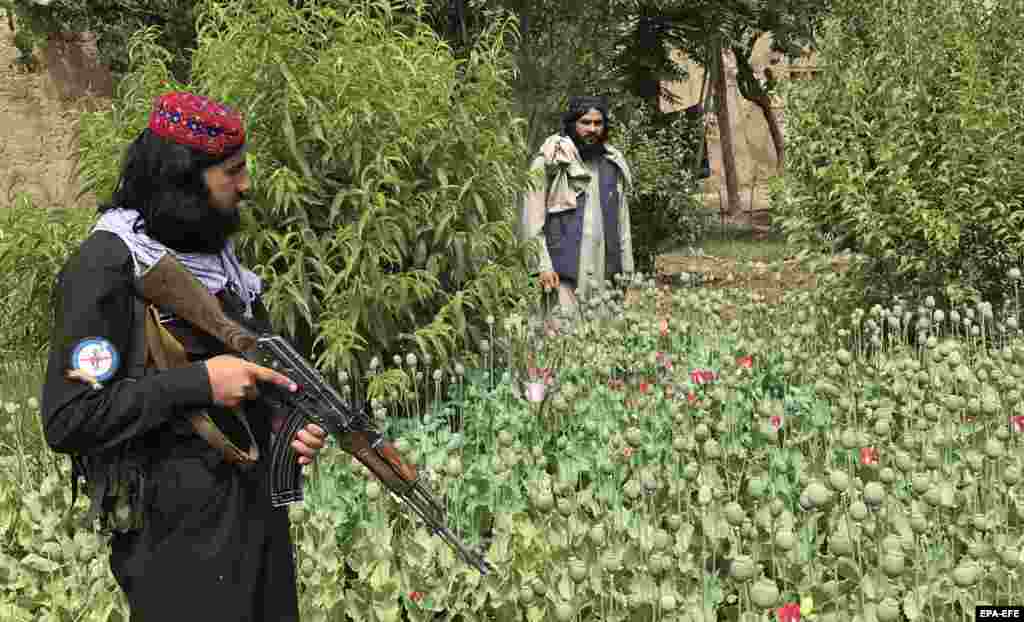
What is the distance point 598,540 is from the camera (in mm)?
3416

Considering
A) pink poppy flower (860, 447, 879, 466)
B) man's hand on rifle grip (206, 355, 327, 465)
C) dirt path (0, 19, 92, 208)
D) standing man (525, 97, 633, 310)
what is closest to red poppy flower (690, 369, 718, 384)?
pink poppy flower (860, 447, 879, 466)

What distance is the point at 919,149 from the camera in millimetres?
7727

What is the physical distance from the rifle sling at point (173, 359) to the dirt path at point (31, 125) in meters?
13.8

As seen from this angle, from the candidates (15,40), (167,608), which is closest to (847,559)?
(167,608)

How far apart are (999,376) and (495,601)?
2.34 m

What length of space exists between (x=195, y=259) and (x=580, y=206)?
206 inches

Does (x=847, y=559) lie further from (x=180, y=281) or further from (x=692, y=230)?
(x=692, y=230)

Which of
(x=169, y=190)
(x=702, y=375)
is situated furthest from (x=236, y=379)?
(x=702, y=375)

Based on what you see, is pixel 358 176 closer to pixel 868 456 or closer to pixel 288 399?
pixel 868 456

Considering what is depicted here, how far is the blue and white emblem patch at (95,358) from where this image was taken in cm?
225

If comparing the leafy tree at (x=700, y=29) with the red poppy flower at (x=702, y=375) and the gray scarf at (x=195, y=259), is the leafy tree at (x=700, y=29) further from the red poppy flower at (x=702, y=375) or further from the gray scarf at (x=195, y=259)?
the gray scarf at (x=195, y=259)

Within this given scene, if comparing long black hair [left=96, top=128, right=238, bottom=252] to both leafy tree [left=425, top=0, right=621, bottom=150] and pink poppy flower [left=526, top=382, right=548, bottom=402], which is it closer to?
pink poppy flower [left=526, top=382, right=548, bottom=402]

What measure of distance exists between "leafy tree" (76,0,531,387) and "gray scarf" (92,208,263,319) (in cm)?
247

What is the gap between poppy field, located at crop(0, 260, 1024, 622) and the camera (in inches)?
132
